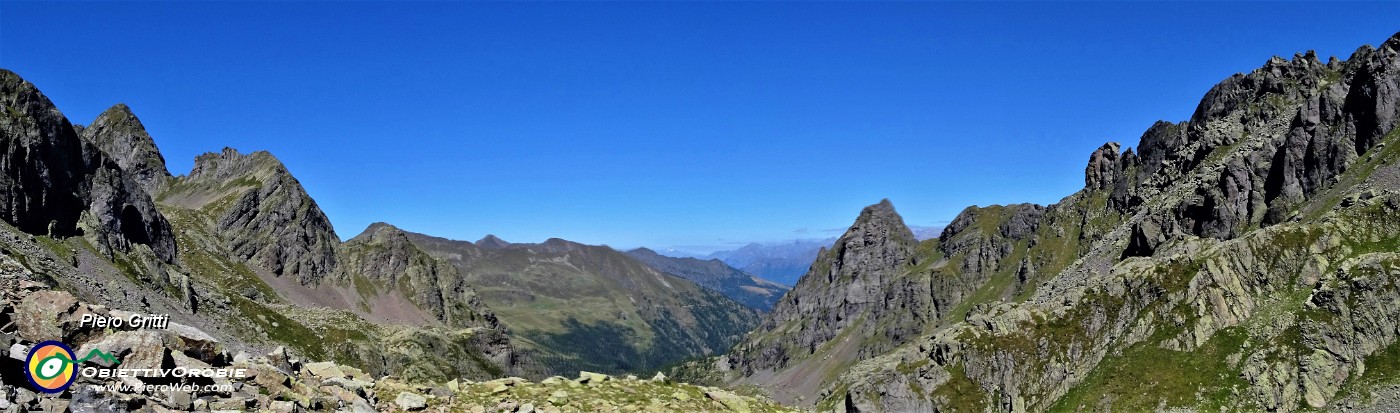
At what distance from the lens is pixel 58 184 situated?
149 meters

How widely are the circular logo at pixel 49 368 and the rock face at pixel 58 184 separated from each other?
149 metres

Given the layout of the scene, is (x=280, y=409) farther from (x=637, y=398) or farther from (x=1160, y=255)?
(x=1160, y=255)

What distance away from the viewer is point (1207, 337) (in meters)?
133

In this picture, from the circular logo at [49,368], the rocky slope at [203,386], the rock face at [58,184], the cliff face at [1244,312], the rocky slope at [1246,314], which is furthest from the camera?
the rock face at [58,184]

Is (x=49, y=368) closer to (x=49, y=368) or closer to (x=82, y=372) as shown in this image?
(x=49, y=368)

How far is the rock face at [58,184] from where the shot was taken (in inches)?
5305

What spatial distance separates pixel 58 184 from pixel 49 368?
171442mm

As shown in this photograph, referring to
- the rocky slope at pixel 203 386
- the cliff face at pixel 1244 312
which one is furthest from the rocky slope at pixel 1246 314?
the rocky slope at pixel 203 386

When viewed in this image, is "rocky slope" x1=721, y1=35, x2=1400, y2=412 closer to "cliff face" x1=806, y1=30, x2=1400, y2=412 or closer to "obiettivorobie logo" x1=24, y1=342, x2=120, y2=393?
"cliff face" x1=806, y1=30, x2=1400, y2=412

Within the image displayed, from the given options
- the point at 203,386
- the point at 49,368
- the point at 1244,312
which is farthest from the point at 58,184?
the point at 1244,312

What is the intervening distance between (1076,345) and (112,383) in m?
173

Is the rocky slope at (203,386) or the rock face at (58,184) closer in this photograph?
the rocky slope at (203,386)

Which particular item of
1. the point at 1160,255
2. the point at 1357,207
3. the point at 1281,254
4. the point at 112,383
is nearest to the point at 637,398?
the point at 112,383

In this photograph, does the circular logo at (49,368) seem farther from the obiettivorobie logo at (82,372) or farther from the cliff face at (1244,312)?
the cliff face at (1244,312)
